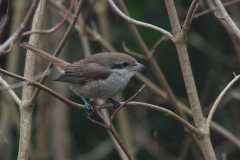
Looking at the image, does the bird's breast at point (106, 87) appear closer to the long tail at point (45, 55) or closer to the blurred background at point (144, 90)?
the long tail at point (45, 55)

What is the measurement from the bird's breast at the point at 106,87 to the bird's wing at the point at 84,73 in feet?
0.21

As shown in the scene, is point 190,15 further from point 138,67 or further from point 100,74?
point 100,74

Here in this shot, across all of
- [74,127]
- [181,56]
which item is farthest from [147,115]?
[181,56]

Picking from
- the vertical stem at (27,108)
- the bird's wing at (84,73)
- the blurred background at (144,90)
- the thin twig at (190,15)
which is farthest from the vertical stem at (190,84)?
the blurred background at (144,90)

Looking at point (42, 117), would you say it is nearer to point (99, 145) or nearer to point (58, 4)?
point (99, 145)

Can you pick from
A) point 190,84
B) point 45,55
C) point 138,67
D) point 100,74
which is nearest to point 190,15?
point 190,84

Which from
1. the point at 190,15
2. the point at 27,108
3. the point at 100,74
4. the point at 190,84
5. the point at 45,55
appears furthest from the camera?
the point at 100,74

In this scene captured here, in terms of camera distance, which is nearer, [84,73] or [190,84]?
[190,84]

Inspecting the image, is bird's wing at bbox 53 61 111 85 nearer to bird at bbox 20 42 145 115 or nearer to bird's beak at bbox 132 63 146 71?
bird at bbox 20 42 145 115

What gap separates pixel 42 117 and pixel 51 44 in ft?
5.14

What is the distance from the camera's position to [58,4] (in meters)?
4.42

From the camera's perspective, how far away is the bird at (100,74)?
3.51 meters

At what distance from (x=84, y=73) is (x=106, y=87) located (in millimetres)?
372

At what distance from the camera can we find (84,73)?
3705 millimetres
